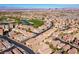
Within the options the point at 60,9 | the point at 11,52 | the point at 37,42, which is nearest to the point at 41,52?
the point at 37,42

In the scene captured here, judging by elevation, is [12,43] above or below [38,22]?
below

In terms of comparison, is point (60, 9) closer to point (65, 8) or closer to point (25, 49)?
point (65, 8)
